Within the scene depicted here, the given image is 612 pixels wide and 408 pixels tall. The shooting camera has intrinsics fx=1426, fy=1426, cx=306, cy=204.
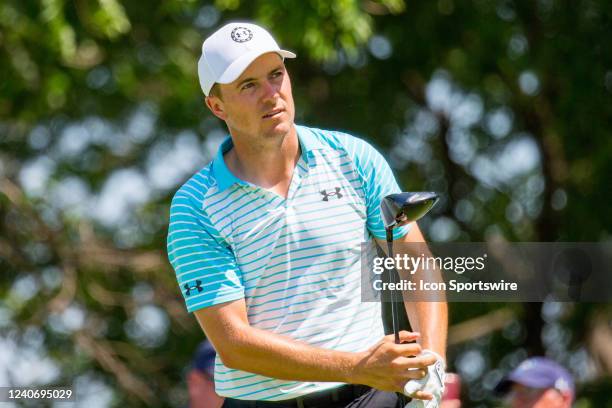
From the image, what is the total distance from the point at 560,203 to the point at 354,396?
8394mm

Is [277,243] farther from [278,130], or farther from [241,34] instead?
[241,34]

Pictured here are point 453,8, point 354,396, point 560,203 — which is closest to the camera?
point 354,396

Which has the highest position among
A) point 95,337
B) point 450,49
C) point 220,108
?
point 450,49

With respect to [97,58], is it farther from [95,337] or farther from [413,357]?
[413,357]

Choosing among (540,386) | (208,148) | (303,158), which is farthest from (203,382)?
(208,148)

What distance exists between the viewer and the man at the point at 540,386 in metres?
7.30

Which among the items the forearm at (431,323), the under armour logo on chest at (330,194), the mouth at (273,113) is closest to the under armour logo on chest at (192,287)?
the under armour logo on chest at (330,194)

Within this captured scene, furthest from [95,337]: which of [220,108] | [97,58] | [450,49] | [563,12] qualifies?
[220,108]

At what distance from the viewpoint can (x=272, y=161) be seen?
17.0 ft

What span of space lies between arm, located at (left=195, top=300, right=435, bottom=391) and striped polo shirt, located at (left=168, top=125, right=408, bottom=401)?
0.27ft

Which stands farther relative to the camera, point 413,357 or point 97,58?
point 97,58

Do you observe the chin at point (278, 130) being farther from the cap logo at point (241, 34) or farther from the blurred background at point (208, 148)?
the blurred background at point (208, 148)

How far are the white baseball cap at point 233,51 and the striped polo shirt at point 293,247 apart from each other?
340 mm

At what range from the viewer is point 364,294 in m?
5.09
